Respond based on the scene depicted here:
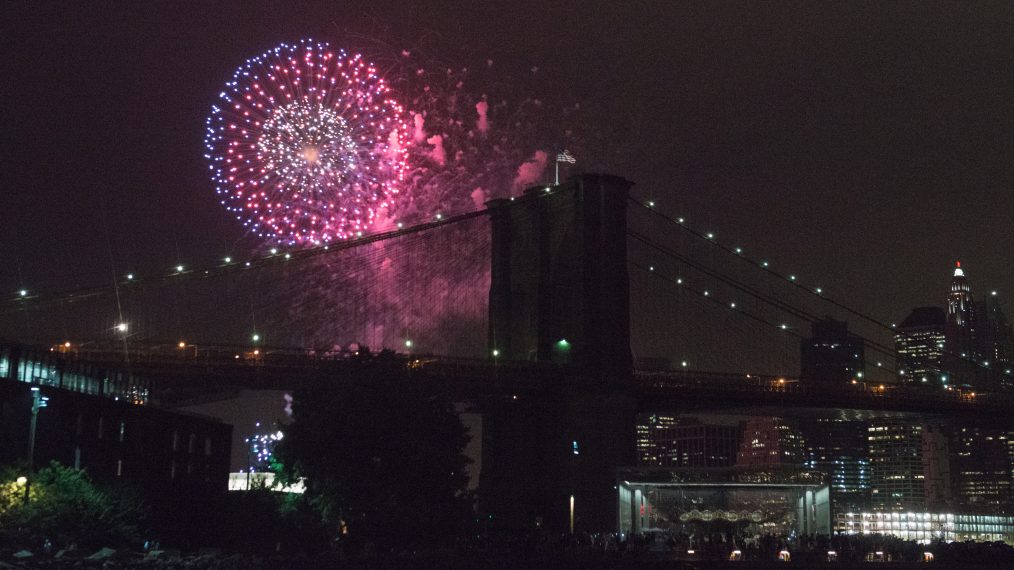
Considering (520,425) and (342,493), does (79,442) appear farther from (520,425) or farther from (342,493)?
(520,425)

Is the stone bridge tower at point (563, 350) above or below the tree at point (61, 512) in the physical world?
above

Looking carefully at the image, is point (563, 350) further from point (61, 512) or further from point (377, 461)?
point (61, 512)

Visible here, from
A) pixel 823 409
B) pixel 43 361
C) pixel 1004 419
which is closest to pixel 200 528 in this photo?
pixel 43 361

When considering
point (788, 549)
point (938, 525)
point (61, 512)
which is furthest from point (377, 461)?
point (938, 525)

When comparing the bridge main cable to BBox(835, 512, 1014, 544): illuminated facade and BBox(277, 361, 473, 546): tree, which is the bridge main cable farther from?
BBox(835, 512, 1014, 544): illuminated facade

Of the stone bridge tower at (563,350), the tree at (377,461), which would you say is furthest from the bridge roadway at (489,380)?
the tree at (377,461)

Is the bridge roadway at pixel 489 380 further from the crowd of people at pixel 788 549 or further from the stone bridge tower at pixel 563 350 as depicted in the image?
the crowd of people at pixel 788 549

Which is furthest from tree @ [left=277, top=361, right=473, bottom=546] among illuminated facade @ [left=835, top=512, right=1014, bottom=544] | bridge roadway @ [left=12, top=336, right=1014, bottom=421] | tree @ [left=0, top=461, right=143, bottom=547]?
illuminated facade @ [left=835, top=512, right=1014, bottom=544]
